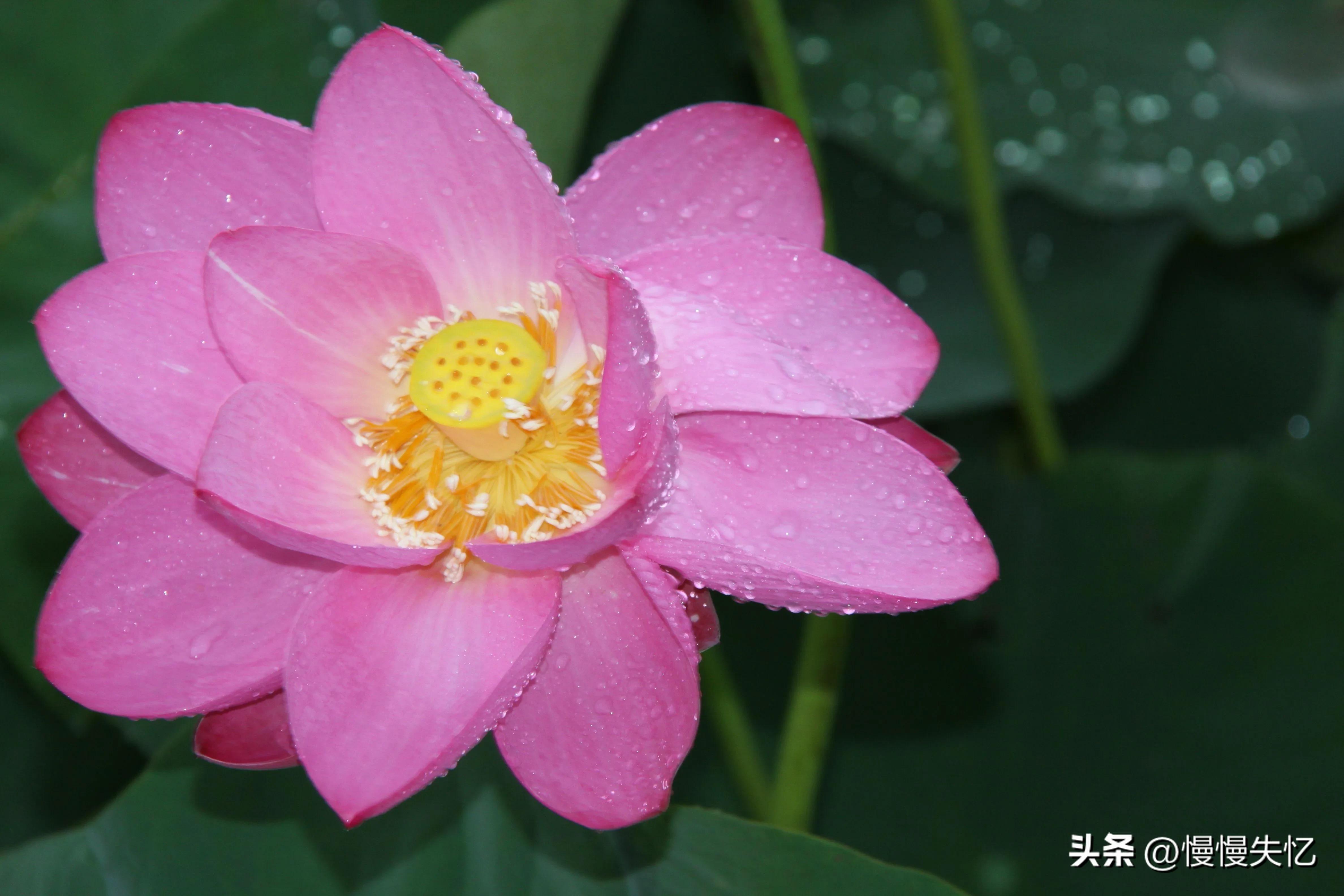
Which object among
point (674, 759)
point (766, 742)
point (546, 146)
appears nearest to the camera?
point (674, 759)

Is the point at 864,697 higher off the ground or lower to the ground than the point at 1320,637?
lower

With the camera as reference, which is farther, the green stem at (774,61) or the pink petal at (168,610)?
the green stem at (774,61)

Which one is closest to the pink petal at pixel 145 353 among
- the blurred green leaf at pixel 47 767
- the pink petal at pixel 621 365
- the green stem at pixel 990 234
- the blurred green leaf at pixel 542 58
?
the pink petal at pixel 621 365

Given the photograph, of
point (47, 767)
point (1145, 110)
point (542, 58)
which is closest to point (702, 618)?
point (542, 58)

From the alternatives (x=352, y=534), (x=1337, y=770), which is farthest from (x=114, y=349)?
(x=1337, y=770)

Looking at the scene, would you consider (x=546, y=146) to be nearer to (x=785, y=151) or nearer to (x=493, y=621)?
(x=785, y=151)

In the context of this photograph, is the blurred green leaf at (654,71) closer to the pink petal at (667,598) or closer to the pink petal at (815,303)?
the pink petal at (815,303)

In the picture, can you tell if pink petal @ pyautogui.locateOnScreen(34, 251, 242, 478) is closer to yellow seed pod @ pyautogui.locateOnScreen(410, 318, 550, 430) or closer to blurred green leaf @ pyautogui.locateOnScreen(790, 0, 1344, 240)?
yellow seed pod @ pyautogui.locateOnScreen(410, 318, 550, 430)
